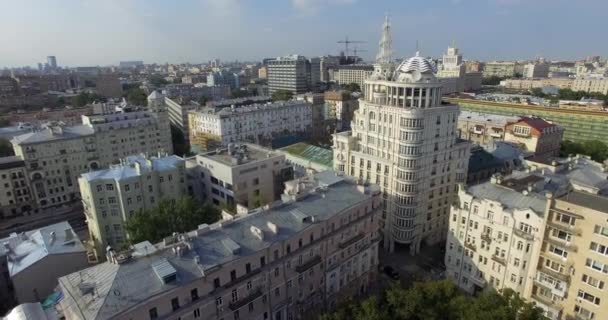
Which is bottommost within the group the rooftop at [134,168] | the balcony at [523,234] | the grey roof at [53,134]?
the balcony at [523,234]

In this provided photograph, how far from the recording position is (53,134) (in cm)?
Result: 10238

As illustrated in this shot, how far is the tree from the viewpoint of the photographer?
192 ft

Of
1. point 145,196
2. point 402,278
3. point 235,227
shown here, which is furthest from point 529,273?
point 145,196

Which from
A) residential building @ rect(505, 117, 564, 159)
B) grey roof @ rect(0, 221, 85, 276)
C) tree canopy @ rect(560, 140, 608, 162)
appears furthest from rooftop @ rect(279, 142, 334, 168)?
tree canopy @ rect(560, 140, 608, 162)

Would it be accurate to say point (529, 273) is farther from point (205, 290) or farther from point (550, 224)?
point (205, 290)

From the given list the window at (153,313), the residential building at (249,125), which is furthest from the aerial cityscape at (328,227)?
the residential building at (249,125)

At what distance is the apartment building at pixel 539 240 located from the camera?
44938 millimetres

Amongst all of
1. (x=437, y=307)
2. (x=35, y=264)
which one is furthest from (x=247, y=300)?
(x=35, y=264)

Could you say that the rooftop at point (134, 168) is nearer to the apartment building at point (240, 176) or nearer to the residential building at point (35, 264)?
the apartment building at point (240, 176)

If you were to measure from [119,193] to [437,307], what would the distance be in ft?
204

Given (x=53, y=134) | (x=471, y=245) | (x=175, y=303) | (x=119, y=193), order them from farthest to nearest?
1. (x=53, y=134)
2. (x=119, y=193)
3. (x=471, y=245)
4. (x=175, y=303)

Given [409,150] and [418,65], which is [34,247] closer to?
[409,150]

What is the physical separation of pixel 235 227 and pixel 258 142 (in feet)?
350

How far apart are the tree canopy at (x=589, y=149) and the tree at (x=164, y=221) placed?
123672mm
